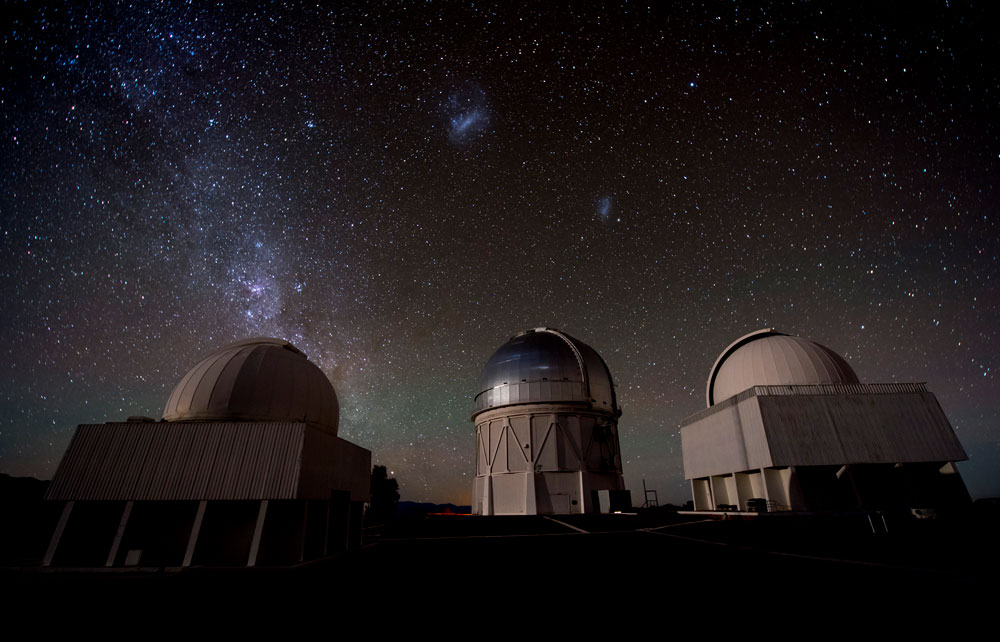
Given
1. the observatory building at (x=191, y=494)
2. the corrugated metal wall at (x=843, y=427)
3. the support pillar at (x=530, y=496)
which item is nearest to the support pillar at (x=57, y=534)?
the observatory building at (x=191, y=494)

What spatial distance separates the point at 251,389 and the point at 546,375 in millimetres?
19560

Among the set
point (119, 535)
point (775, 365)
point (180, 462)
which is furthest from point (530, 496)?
point (119, 535)

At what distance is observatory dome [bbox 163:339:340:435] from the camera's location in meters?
13.3

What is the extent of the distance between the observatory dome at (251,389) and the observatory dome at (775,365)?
22.7m

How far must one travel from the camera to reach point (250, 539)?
1150cm

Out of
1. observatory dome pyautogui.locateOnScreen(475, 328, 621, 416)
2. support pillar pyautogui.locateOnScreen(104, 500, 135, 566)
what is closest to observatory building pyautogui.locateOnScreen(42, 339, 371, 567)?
support pillar pyautogui.locateOnScreen(104, 500, 135, 566)

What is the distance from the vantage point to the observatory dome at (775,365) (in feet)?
73.9

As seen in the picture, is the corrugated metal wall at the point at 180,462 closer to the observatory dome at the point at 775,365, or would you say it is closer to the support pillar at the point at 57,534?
the support pillar at the point at 57,534

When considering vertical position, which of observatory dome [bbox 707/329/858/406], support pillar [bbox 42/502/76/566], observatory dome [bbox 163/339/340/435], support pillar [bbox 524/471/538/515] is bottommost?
support pillar [bbox 42/502/76/566]

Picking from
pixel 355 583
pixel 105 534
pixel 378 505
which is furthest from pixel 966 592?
pixel 378 505

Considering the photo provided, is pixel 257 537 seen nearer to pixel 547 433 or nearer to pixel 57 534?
pixel 57 534

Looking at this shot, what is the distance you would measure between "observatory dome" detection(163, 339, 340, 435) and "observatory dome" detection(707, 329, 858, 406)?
74.3 feet

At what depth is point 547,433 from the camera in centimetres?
2773

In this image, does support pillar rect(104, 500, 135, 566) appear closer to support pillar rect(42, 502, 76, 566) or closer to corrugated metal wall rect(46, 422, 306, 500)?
corrugated metal wall rect(46, 422, 306, 500)
